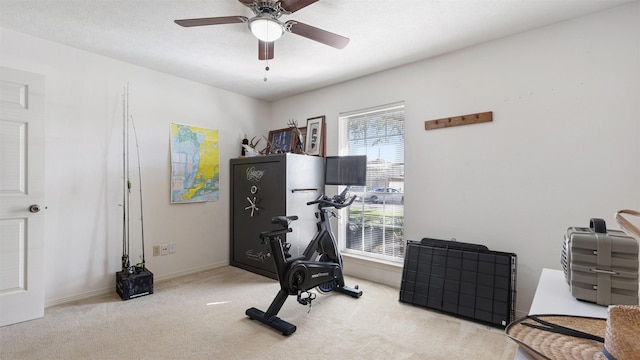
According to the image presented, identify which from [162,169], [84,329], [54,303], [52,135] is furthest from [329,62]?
[54,303]

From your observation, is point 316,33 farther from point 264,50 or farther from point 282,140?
point 282,140

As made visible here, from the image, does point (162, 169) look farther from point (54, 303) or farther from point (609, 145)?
point (609, 145)

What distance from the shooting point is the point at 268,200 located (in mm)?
3699

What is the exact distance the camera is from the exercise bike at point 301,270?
247cm

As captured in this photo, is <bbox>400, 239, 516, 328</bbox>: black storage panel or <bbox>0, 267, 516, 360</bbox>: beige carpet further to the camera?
<bbox>400, 239, 516, 328</bbox>: black storage panel

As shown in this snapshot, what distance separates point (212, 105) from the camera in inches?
160

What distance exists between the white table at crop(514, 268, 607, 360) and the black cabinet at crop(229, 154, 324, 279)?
2.56 meters

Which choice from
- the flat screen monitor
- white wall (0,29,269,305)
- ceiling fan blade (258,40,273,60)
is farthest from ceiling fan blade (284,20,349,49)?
white wall (0,29,269,305)

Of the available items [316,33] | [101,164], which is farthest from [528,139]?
[101,164]

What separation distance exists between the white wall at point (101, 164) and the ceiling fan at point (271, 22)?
1792 millimetres

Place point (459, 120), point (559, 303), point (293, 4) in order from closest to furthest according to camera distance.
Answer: point (559, 303) → point (293, 4) → point (459, 120)

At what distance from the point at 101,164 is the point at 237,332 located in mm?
2318

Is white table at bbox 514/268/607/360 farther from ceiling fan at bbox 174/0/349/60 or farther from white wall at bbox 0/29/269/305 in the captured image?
white wall at bbox 0/29/269/305

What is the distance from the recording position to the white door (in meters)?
2.39
